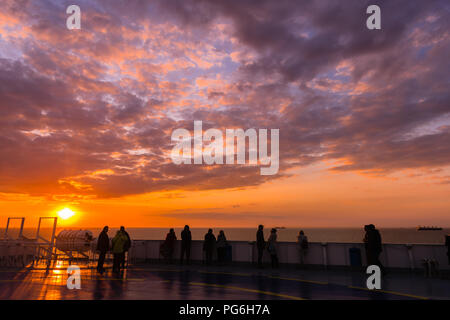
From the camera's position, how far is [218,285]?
11695 mm

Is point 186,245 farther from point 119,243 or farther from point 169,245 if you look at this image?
point 119,243

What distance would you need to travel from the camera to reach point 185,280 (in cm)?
1288

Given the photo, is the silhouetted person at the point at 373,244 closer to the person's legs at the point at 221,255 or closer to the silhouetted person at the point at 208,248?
the person's legs at the point at 221,255

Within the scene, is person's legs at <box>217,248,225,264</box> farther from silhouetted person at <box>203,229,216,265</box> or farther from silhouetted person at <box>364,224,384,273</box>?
silhouetted person at <box>364,224,384,273</box>

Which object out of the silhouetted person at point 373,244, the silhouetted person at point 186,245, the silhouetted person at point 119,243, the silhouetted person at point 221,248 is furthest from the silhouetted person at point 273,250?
the silhouetted person at point 119,243

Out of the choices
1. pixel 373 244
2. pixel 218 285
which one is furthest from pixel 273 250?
pixel 218 285

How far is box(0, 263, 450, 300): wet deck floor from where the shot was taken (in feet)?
32.0

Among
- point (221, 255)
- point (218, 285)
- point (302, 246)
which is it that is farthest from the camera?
point (221, 255)

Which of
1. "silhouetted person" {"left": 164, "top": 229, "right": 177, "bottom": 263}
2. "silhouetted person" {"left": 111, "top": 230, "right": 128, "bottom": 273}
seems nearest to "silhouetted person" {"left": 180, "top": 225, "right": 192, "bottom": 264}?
"silhouetted person" {"left": 164, "top": 229, "right": 177, "bottom": 263}
